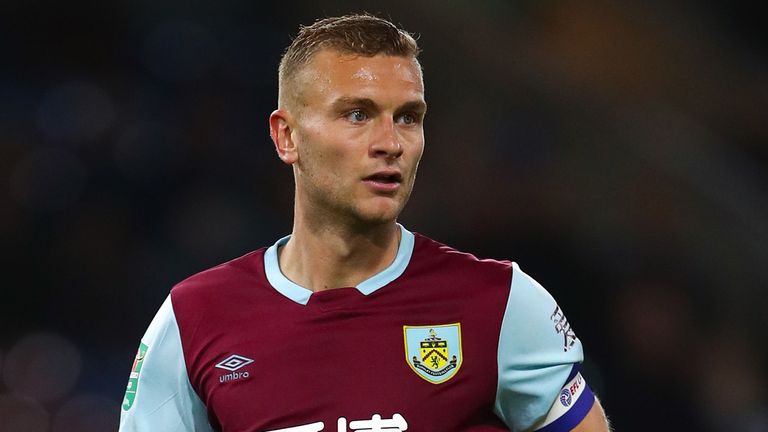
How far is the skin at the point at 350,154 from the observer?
281 cm

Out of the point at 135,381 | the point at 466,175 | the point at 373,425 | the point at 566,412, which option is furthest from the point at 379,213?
the point at 466,175

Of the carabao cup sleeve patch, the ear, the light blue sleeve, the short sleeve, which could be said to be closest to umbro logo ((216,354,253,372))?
the light blue sleeve

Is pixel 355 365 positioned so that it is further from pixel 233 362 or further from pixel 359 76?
pixel 359 76

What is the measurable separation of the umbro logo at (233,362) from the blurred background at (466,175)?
3546mm

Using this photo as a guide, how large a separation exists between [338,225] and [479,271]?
0.39 metres

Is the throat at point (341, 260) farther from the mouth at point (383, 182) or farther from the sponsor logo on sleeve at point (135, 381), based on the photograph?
the sponsor logo on sleeve at point (135, 381)

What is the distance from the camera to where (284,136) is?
3043 mm

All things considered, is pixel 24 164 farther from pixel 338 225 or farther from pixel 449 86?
pixel 338 225

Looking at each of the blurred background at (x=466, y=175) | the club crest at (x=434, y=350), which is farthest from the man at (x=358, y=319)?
the blurred background at (x=466, y=175)

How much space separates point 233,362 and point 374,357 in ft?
1.22

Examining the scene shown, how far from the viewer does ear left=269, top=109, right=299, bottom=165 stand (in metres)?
3.01

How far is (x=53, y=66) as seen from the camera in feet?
23.1

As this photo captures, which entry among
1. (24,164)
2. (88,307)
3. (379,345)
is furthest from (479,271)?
(24,164)

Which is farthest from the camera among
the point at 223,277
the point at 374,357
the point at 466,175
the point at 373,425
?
the point at 466,175
